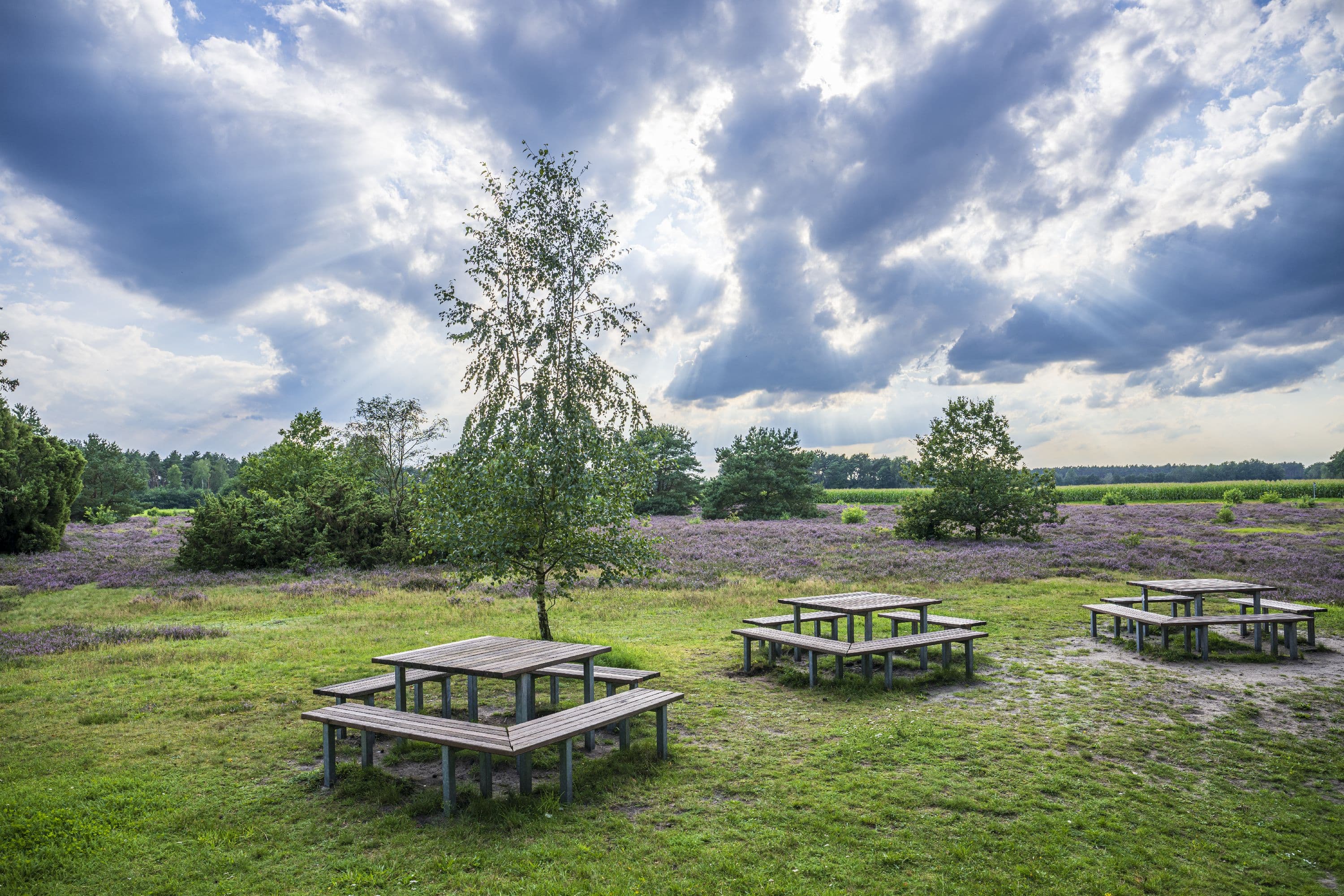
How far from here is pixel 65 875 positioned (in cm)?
467

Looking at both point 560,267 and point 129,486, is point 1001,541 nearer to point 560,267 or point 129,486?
point 560,267

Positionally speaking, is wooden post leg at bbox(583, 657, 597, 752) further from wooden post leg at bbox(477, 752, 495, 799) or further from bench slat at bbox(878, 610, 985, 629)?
bench slat at bbox(878, 610, 985, 629)

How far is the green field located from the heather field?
39.0m

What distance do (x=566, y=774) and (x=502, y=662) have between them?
148cm

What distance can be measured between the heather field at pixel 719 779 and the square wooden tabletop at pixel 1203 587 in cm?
105

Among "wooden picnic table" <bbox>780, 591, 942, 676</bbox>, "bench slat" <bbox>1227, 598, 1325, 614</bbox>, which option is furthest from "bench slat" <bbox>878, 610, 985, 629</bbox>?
"bench slat" <bbox>1227, 598, 1325, 614</bbox>

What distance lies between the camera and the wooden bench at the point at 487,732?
213 inches

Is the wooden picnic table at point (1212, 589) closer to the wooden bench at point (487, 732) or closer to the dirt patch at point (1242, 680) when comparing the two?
the dirt patch at point (1242, 680)

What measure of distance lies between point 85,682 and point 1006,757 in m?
12.6

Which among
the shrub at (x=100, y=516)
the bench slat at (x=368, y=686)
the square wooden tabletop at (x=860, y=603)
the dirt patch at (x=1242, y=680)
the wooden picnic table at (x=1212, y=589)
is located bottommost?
the dirt patch at (x=1242, y=680)

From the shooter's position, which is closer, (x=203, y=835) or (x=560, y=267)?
(x=203, y=835)

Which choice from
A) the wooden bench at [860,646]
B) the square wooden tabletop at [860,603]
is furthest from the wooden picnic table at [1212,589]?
the square wooden tabletop at [860,603]

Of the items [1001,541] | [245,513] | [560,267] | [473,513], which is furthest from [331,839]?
[1001,541]

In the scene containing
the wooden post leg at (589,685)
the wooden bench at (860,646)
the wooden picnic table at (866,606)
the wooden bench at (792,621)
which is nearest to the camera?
the wooden post leg at (589,685)
